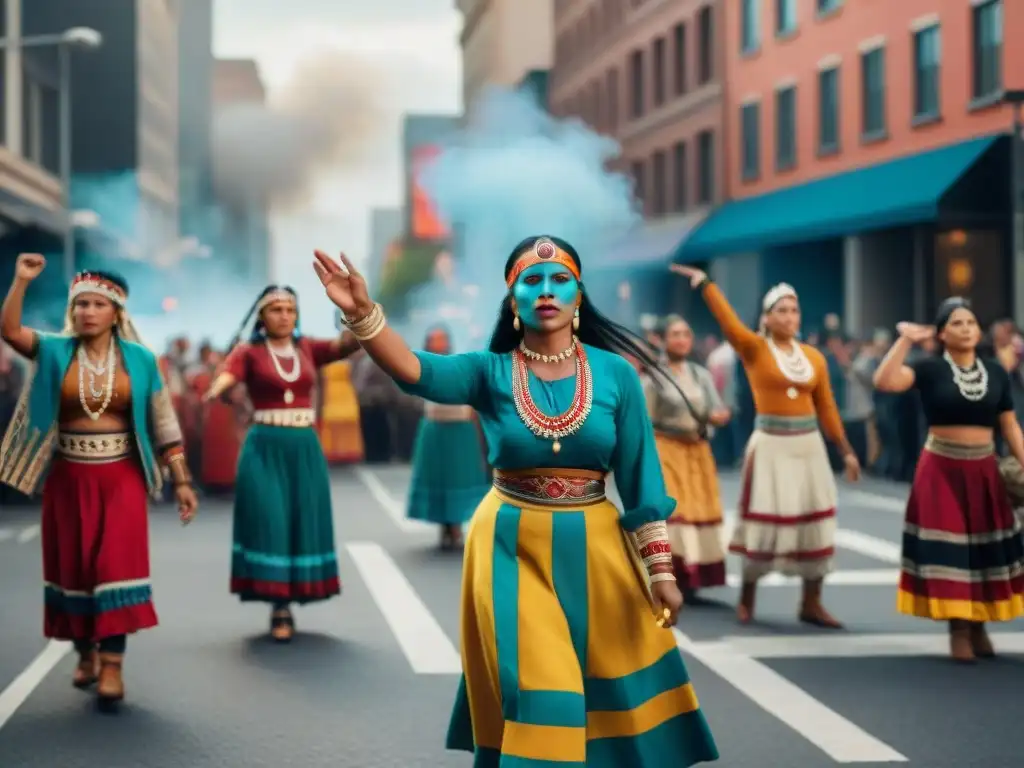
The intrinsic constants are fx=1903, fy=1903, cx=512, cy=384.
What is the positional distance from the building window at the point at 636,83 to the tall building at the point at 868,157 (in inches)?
387

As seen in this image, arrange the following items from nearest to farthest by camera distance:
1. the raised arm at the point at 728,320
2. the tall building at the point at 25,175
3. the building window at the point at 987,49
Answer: the raised arm at the point at 728,320, the building window at the point at 987,49, the tall building at the point at 25,175

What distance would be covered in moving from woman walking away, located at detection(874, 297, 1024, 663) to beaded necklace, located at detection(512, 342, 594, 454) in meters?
4.07

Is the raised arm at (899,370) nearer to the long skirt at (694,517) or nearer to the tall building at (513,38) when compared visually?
the long skirt at (694,517)

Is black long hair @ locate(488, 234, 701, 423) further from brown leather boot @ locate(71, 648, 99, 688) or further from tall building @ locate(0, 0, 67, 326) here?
tall building @ locate(0, 0, 67, 326)

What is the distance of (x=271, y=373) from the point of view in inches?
419

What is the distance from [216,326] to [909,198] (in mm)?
87083

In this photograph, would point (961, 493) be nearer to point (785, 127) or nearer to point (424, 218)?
point (785, 127)

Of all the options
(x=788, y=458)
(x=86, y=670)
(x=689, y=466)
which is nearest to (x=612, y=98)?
(x=689, y=466)

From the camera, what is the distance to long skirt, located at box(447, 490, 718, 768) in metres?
5.70

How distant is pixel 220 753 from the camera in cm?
750

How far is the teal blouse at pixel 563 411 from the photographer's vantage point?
586 centimetres

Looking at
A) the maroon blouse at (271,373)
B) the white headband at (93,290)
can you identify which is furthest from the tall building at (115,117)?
the white headband at (93,290)

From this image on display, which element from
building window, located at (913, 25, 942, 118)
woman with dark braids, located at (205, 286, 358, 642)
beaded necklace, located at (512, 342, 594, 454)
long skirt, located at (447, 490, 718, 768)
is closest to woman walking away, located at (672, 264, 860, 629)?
woman with dark braids, located at (205, 286, 358, 642)

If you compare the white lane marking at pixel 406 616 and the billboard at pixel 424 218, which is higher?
the billboard at pixel 424 218
